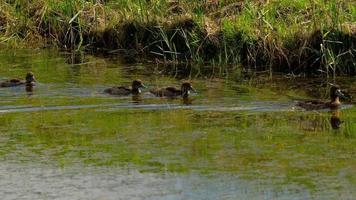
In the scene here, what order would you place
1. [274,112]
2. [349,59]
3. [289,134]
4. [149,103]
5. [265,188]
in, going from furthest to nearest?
[349,59]
[149,103]
[274,112]
[289,134]
[265,188]

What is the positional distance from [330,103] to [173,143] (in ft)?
8.76

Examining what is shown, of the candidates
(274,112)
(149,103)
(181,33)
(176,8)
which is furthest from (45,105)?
(176,8)

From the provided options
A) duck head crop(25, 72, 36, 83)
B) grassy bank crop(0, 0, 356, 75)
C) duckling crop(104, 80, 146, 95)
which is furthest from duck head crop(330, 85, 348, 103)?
duck head crop(25, 72, 36, 83)

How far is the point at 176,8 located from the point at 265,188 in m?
8.58

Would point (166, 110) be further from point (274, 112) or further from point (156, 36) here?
point (156, 36)

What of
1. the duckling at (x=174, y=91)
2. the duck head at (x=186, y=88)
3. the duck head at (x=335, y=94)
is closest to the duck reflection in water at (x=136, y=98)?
the duckling at (x=174, y=91)

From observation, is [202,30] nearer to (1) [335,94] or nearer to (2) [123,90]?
(2) [123,90]

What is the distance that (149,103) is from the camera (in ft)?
40.3

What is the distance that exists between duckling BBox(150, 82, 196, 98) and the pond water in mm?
108

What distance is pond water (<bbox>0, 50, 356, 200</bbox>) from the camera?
8.32 metres

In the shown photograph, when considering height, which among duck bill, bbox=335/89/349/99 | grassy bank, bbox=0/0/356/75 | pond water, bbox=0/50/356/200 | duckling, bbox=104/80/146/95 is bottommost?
pond water, bbox=0/50/356/200

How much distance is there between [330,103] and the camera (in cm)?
1187

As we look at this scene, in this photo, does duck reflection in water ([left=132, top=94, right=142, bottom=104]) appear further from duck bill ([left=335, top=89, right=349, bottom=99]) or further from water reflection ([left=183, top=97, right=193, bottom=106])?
duck bill ([left=335, top=89, right=349, bottom=99])

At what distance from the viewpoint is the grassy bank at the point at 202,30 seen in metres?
14.0
